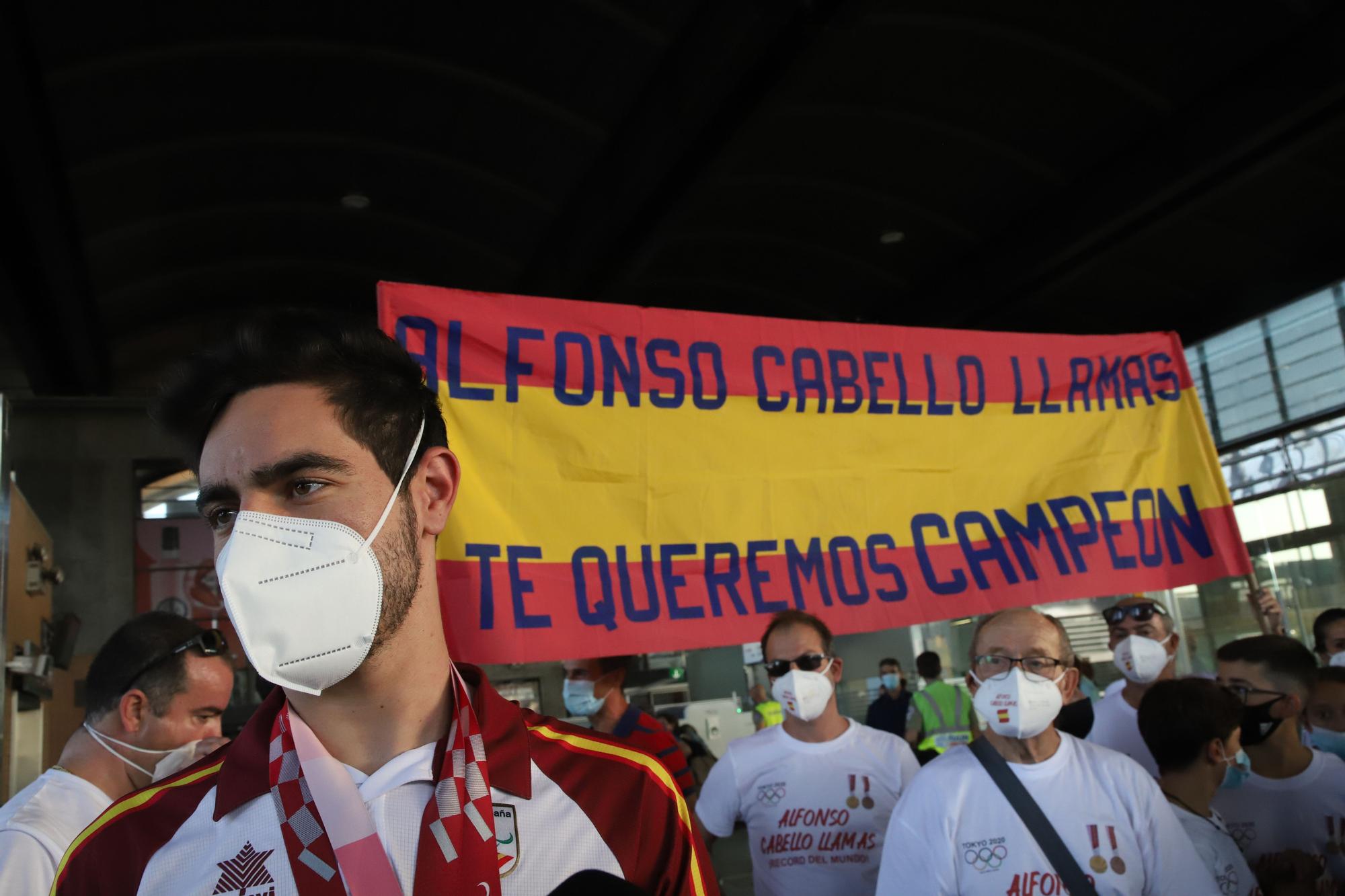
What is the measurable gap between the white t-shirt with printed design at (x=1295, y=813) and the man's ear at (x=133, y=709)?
160 inches

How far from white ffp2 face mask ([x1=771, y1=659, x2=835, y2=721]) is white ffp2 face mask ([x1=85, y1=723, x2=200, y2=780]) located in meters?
2.30

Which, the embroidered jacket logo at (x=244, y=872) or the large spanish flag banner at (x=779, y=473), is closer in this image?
the embroidered jacket logo at (x=244, y=872)

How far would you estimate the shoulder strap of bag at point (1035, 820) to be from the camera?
3158mm

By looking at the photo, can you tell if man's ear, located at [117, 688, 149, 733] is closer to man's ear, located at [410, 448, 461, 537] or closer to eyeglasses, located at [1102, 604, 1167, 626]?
Result: man's ear, located at [410, 448, 461, 537]

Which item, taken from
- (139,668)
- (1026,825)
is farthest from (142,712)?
(1026,825)

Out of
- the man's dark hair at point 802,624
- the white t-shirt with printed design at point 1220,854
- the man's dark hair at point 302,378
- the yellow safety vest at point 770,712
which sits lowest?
the white t-shirt with printed design at point 1220,854

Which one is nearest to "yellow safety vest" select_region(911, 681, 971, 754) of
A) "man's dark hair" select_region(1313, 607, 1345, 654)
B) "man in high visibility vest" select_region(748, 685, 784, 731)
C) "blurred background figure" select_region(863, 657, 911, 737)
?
"blurred background figure" select_region(863, 657, 911, 737)

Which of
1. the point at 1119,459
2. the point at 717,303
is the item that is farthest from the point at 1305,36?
the point at 717,303

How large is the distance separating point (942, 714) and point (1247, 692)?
590cm

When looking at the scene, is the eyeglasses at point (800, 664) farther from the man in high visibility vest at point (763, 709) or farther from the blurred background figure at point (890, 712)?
the man in high visibility vest at point (763, 709)

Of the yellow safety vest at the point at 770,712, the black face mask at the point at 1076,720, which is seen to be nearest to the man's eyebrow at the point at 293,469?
the black face mask at the point at 1076,720

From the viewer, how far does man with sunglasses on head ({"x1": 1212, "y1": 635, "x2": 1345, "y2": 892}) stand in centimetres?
407

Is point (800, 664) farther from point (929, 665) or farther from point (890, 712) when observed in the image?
point (890, 712)

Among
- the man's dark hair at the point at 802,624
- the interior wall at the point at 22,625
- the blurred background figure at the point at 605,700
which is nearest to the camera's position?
the man's dark hair at the point at 802,624
